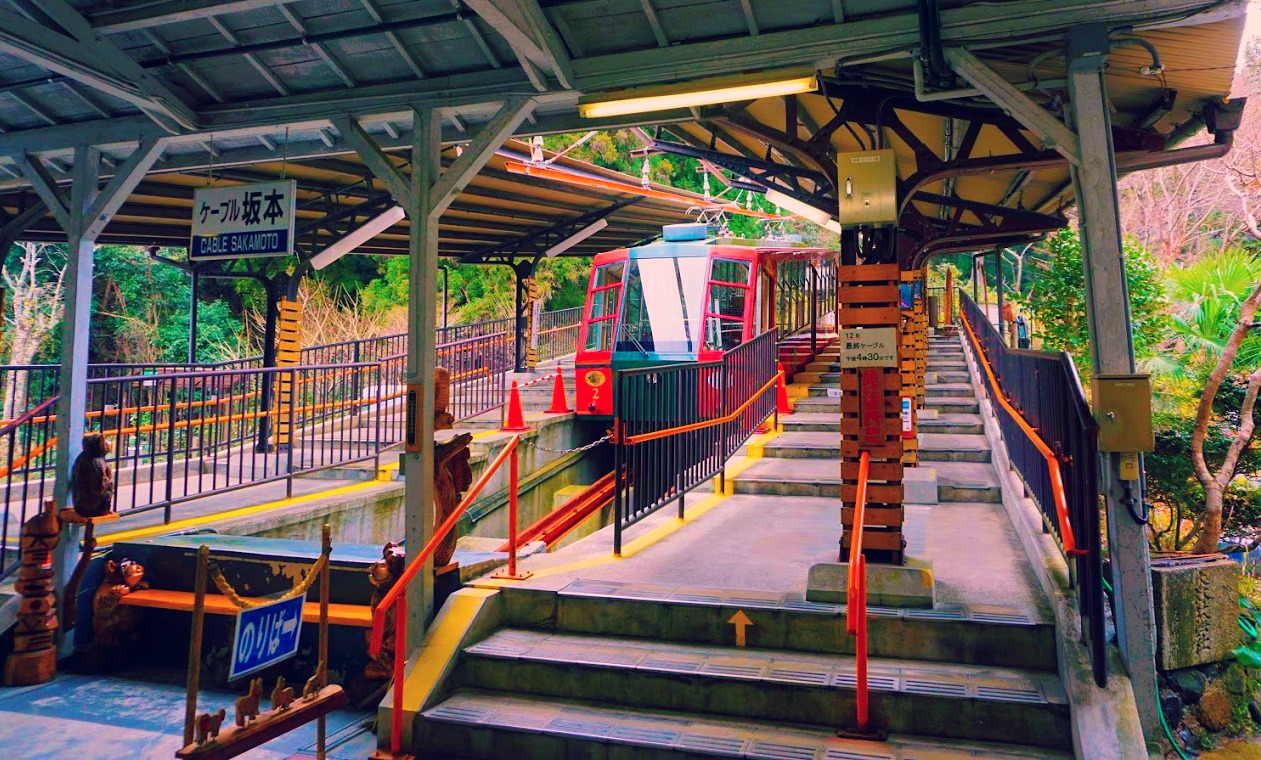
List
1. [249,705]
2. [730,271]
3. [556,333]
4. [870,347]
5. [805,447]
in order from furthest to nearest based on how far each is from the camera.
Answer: [556,333] < [730,271] < [805,447] < [870,347] < [249,705]

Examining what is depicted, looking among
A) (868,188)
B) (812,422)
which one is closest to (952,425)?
(812,422)

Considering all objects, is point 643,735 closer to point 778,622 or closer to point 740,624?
point 740,624

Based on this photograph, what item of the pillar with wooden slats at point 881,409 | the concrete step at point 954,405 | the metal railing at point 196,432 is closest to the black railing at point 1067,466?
the pillar with wooden slats at point 881,409

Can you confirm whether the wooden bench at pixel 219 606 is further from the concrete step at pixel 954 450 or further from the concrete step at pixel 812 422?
the concrete step at pixel 812 422

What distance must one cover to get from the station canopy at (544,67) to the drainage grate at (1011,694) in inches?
110

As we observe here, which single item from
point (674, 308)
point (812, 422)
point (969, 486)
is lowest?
point (969, 486)

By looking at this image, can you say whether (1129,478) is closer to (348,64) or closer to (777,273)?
(348,64)

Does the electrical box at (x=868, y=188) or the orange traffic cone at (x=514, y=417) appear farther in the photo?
the orange traffic cone at (x=514, y=417)

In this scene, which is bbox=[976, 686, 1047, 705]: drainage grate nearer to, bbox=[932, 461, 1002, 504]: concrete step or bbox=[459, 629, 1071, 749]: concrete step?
bbox=[459, 629, 1071, 749]: concrete step

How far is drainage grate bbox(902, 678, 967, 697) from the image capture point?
375cm

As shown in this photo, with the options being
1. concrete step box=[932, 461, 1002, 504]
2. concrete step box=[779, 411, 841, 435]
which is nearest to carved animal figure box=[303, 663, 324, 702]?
concrete step box=[932, 461, 1002, 504]

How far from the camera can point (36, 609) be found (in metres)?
5.15

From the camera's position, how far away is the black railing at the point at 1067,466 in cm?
374

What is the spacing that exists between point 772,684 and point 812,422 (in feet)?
23.6
